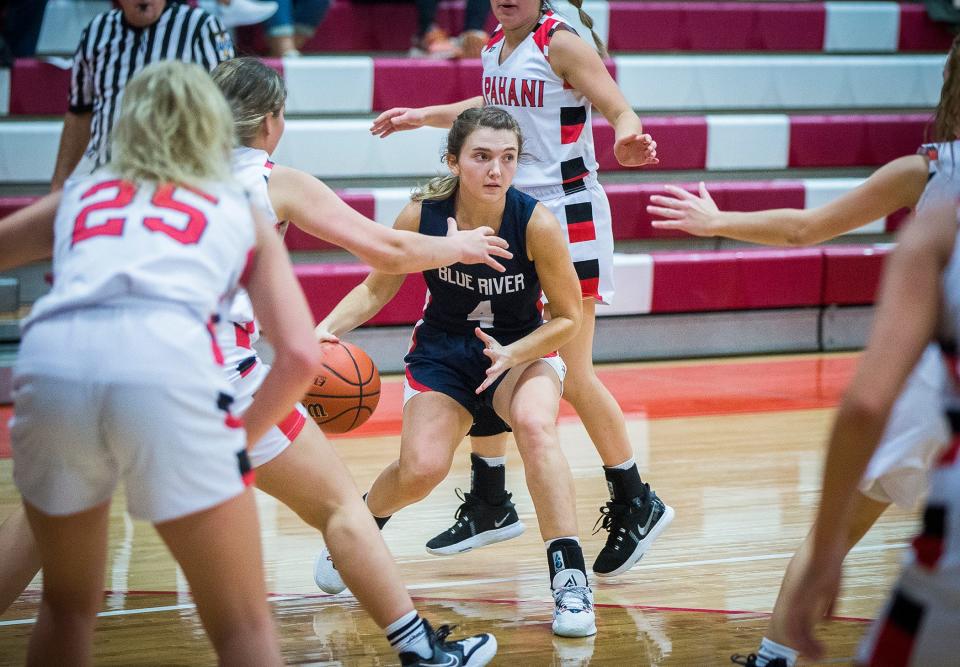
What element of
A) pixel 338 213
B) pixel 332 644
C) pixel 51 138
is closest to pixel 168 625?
pixel 332 644

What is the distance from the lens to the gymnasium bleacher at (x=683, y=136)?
6648mm

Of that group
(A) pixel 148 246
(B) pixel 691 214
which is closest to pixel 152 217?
(A) pixel 148 246

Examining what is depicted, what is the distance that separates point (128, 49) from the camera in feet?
16.2

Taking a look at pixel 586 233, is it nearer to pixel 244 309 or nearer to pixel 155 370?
pixel 244 309

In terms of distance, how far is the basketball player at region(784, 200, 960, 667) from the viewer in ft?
5.00

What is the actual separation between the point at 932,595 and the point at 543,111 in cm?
250

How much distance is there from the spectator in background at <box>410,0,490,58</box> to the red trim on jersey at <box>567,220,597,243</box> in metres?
3.52

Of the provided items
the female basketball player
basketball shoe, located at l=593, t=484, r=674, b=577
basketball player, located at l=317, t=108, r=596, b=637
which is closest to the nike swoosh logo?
basketball shoe, located at l=593, t=484, r=674, b=577

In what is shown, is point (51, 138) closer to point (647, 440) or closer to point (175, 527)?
point (647, 440)

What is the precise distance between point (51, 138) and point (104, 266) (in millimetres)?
5002

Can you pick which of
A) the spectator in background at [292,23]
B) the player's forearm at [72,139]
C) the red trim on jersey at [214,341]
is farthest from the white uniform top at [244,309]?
the spectator in background at [292,23]

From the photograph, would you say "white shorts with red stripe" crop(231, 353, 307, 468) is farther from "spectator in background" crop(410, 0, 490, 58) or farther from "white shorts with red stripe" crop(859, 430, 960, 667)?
"spectator in background" crop(410, 0, 490, 58)

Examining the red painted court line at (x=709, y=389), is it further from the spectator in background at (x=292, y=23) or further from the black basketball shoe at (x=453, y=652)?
the black basketball shoe at (x=453, y=652)

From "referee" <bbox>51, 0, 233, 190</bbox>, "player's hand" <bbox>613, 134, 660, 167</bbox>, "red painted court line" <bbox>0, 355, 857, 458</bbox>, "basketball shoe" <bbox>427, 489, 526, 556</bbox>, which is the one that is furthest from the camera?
"red painted court line" <bbox>0, 355, 857, 458</bbox>
